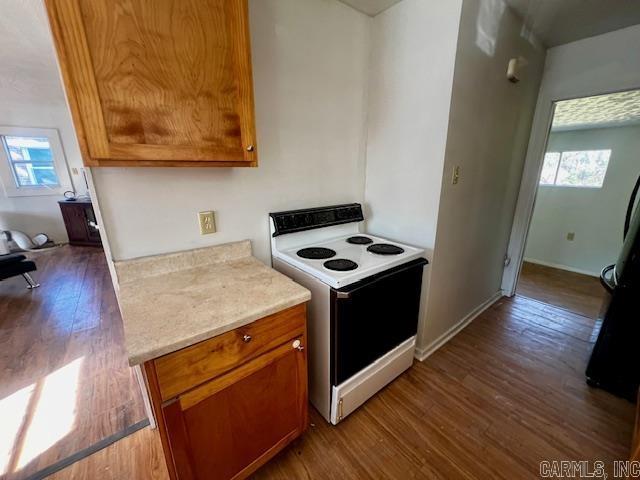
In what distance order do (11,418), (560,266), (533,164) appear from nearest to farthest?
(11,418) → (533,164) → (560,266)

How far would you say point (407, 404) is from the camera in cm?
158

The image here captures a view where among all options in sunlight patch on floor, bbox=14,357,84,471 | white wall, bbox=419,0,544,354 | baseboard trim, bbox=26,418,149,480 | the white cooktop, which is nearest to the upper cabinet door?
the white cooktop

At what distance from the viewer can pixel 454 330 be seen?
7.20ft

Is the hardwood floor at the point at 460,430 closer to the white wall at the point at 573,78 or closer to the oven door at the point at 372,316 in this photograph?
the oven door at the point at 372,316

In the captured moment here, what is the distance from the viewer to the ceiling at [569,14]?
1630 mm

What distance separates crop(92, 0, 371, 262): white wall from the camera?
1211 millimetres

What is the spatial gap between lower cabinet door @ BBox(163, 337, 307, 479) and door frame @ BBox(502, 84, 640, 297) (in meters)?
2.67

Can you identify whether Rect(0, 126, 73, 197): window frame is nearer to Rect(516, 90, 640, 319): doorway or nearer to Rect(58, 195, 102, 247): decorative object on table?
Rect(58, 195, 102, 247): decorative object on table

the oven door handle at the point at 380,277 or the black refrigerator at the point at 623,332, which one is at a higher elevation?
the oven door handle at the point at 380,277

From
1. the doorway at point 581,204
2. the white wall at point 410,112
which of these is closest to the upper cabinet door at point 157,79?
the white wall at point 410,112

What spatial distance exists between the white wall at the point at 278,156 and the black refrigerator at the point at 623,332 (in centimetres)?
171

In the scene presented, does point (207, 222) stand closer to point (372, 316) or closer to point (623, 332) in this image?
point (372, 316)

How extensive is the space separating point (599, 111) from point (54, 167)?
27.1ft

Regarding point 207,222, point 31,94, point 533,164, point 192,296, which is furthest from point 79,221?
point 533,164
